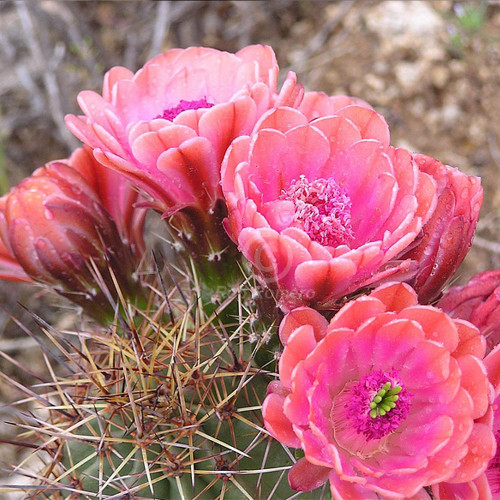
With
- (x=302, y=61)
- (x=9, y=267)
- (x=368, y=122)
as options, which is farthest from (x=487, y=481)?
(x=302, y=61)

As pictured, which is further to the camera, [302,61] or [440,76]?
[302,61]

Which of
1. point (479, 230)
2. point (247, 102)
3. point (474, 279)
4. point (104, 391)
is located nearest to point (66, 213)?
point (104, 391)

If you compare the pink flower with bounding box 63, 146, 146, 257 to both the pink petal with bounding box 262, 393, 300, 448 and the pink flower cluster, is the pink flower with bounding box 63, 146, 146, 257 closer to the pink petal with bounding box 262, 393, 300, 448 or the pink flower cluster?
the pink flower cluster

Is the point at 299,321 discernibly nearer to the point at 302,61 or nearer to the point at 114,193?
the point at 114,193

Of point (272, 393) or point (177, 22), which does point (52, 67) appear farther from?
point (272, 393)

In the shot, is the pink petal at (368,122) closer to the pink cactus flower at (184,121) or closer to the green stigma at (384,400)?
the pink cactus flower at (184,121)

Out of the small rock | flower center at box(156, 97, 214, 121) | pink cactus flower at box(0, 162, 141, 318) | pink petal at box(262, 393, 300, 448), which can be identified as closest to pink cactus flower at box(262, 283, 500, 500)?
pink petal at box(262, 393, 300, 448)
